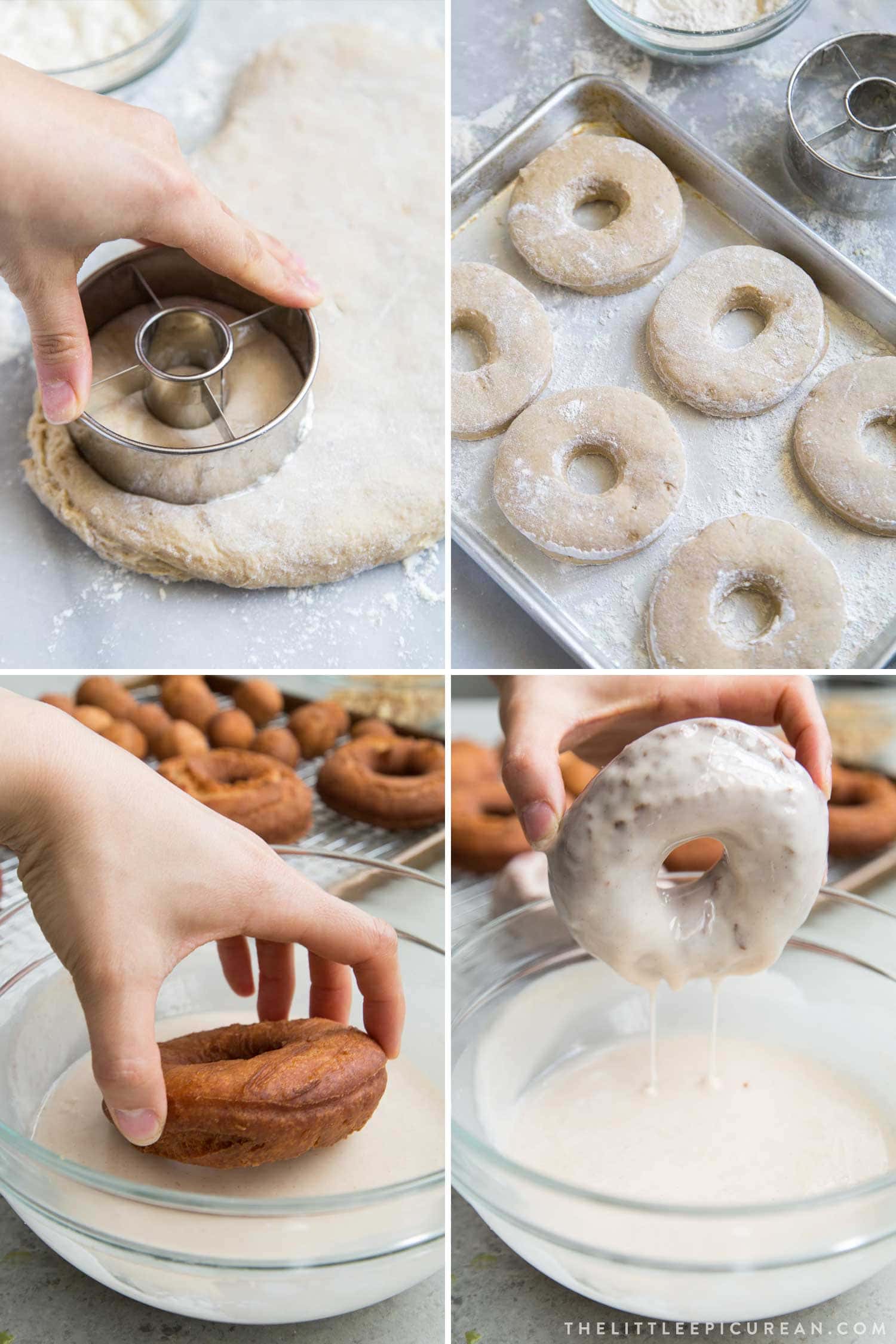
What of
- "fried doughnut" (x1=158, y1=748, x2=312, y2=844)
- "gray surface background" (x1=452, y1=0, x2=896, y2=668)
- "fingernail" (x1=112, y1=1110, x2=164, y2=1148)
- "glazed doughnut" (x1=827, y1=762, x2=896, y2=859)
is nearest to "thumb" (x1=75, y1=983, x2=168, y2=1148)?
"fingernail" (x1=112, y1=1110, x2=164, y2=1148)

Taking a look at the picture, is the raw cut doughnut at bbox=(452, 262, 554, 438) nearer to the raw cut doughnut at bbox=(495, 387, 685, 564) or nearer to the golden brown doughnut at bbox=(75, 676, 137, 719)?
the raw cut doughnut at bbox=(495, 387, 685, 564)

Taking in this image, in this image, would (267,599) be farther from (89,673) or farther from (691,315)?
(691,315)

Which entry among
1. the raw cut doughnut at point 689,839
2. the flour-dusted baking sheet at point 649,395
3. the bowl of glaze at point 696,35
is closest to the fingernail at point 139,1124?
the raw cut doughnut at point 689,839

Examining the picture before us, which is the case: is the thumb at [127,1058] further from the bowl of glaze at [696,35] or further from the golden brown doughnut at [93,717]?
the bowl of glaze at [696,35]

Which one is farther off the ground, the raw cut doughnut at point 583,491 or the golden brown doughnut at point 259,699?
the raw cut doughnut at point 583,491

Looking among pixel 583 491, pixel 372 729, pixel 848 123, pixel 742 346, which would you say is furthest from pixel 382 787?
pixel 848 123
